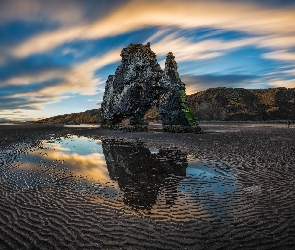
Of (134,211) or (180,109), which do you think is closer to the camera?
(134,211)

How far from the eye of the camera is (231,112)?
130750 mm

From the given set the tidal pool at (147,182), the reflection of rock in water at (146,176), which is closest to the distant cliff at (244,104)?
the reflection of rock in water at (146,176)

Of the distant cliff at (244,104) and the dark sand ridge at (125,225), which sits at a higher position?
the distant cliff at (244,104)

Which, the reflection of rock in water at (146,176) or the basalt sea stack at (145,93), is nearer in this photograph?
the reflection of rock in water at (146,176)

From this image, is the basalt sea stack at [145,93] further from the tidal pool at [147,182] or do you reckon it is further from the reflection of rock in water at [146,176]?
the tidal pool at [147,182]

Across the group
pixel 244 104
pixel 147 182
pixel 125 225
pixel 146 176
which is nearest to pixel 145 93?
pixel 146 176

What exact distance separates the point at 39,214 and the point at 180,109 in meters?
37.0

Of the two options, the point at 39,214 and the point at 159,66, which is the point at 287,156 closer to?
the point at 39,214

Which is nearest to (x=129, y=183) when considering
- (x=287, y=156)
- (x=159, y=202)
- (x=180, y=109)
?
(x=159, y=202)

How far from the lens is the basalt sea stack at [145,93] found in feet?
144

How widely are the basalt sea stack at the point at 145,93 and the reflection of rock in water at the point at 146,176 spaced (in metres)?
25.2

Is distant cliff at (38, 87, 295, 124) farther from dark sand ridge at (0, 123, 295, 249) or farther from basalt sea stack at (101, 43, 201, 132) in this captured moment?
dark sand ridge at (0, 123, 295, 249)

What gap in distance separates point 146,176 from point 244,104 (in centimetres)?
13308

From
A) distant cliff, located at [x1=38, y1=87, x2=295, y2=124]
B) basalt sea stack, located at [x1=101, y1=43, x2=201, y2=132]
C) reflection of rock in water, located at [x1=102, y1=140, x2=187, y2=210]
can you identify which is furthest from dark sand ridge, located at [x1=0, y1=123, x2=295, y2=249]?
distant cliff, located at [x1=38, y1=87, x2=295, y2=124]
